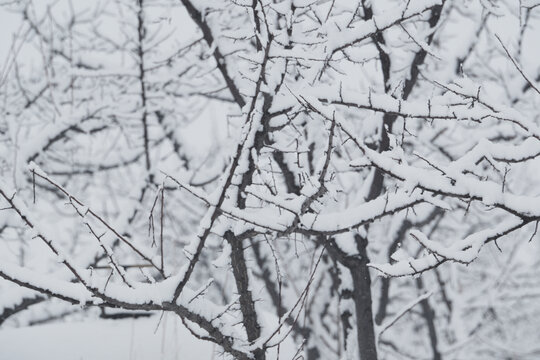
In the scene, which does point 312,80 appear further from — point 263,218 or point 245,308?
point 245,308

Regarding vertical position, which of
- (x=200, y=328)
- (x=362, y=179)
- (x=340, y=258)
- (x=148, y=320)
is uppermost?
(x=362, y=179)

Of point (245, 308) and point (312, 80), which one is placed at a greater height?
point (312, 80)

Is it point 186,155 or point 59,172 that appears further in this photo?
point 186,155

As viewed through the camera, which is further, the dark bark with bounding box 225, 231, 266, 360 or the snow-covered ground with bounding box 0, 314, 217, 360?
the snow-covered ground with bounding box 0, 314, 217, 360

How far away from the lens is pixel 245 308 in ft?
7.14

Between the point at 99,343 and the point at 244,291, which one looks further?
the point at 99,343

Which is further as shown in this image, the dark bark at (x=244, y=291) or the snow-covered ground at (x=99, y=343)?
the snow-covered ground at (x=99, y=343)

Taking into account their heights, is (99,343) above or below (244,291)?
above

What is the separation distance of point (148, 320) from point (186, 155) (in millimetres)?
2615

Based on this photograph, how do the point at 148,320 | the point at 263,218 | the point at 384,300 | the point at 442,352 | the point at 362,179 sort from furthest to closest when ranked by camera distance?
the point at 442,352
the point at 384,300
the point at 362,179
the point at 148,320
the point at 263,218

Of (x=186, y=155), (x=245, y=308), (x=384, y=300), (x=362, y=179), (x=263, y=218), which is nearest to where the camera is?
(x=263, y=218)

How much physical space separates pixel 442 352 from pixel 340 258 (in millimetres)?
4790

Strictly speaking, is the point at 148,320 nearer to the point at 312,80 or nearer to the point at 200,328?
the point at 200,328

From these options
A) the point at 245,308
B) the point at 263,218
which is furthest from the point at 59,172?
the point at 263,218
